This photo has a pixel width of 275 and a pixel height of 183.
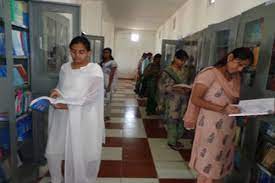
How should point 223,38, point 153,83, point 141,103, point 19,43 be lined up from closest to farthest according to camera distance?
point 19,43 < point 223,38 < point 153,83 < point 141,103

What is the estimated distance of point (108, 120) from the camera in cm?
429

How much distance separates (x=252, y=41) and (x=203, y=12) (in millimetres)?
2379

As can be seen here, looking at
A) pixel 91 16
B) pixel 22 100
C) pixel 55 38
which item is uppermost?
pixel 91 16

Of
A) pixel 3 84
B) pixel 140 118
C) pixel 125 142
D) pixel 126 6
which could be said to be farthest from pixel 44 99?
pixel 126 6

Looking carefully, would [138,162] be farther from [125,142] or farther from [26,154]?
[26,154]

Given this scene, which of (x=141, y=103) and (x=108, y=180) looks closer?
(x=108, y=180)

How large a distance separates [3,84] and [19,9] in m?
0.77

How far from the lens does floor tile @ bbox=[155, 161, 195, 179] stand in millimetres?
2420

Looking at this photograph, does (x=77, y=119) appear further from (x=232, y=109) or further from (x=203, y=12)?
(x=203, y=12)

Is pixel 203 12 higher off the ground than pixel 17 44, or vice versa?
pixel 203 12

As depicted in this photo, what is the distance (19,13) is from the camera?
79.2 inches

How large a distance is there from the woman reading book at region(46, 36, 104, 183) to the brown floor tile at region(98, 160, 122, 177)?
430 mm

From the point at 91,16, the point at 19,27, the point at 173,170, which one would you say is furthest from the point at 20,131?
the point at 91,16

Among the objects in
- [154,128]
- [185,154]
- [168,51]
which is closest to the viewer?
[185,154]
